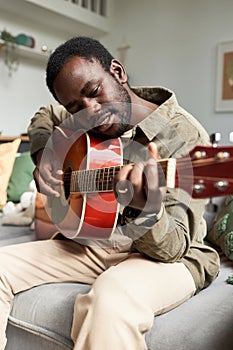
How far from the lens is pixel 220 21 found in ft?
10.8

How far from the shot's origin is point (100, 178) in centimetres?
100

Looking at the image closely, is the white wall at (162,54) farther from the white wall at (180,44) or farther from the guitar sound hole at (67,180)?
the guitar sound hole at (67,180)

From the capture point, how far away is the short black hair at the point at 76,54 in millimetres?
1212

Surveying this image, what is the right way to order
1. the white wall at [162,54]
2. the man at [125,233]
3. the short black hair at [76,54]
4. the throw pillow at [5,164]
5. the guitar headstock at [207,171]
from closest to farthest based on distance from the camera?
the guitar headstock at [207,171] → the man at [125,233] → the short black hair at [76,54] → the throw pillow at [5,164] → the white wall at [162,54]

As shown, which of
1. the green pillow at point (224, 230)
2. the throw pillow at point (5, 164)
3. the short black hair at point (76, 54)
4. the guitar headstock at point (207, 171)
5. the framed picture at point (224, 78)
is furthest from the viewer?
the framed picture at point (224, 78)

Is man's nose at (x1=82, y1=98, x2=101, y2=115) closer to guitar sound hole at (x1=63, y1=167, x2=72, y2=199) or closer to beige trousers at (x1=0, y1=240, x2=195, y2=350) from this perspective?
guitar sound hole at (x1=63, y1=167, x2=72, y2=199)

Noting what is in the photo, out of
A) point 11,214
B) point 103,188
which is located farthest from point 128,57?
point 103,188

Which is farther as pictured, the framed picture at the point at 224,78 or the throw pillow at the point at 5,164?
the framed picture at the point at 224,78

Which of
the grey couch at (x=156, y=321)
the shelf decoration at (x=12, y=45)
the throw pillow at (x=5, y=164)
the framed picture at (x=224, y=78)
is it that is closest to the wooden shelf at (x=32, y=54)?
the shelf decoration at (x=12, y=45)

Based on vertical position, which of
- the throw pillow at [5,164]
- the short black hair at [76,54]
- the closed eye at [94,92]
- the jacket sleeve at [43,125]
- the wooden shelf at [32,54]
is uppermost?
the wooden shelf at [32,54]

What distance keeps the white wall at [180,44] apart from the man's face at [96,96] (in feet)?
7.06

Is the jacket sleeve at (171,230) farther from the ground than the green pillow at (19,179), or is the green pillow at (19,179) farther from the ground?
the jacket sleeve at (171,230)

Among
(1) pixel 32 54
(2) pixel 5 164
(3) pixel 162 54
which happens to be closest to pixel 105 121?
(2) pixel 5 164

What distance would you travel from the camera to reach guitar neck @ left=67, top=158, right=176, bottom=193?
76cm
